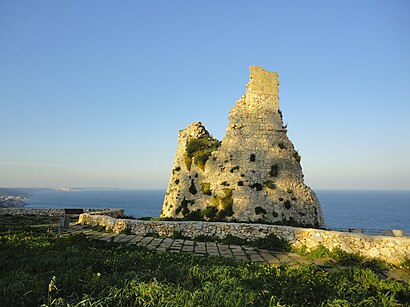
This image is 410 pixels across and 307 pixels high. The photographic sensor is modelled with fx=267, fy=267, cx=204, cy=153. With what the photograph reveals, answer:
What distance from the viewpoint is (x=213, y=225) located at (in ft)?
43.0

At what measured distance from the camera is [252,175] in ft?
62.3

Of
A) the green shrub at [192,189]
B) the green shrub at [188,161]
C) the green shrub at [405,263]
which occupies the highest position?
the green shrub at [188,161]

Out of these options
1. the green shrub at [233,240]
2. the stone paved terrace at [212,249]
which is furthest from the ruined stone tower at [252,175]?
the stone paved terrace at [212,249]

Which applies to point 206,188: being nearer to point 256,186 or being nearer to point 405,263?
point 256,186

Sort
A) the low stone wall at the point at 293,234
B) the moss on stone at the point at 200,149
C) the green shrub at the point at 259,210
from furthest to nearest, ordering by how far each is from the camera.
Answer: the moss on stone at the point at 200,149 → the green shrub at the point at 259,210 → the low stone wall at the point at 293,234

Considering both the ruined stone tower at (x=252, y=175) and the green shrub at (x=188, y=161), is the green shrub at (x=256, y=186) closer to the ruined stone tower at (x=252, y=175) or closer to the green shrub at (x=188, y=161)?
the ruined stone tower at (x=252, y=175)

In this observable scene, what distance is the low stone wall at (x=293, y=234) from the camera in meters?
9.41

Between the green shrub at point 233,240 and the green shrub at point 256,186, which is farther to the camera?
the green shrub at point 256,186

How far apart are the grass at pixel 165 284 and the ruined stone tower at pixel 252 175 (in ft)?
33.9

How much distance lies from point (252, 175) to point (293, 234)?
7.55 metres

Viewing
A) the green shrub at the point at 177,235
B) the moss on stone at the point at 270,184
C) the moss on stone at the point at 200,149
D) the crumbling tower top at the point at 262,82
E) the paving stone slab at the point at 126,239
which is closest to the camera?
the paving stone slab at the point at 126,239

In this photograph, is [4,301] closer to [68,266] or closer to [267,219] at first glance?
[68,266]

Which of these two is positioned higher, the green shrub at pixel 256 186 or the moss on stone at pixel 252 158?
the moss on stone at pixel 252 158

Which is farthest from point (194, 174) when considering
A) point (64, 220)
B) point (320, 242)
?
point (320, 242)
